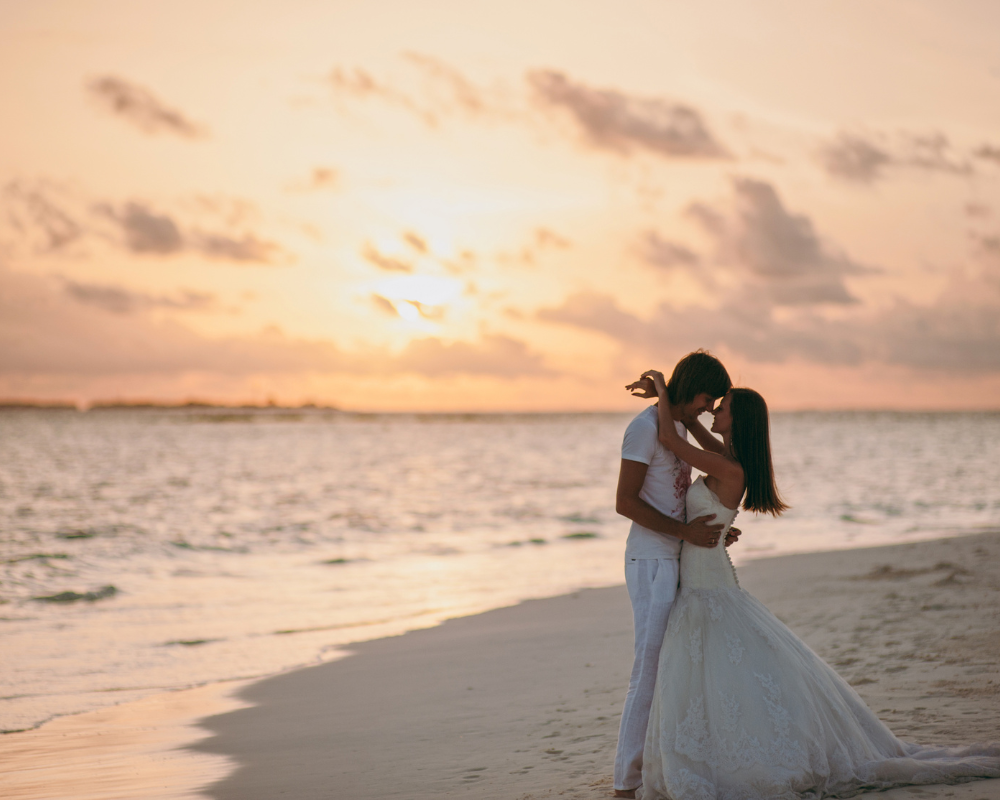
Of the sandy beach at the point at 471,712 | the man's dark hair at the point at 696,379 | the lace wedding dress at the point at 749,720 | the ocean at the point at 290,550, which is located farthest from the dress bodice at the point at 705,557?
the ocean at the point at 290,550

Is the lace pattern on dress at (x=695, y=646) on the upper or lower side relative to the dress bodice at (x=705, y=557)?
lower

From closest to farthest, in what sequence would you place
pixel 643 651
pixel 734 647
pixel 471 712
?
pixel 734 647, pixel 643 651, pixel 471 712

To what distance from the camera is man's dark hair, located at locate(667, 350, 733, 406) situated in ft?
15.2

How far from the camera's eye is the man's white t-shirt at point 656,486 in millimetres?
4586

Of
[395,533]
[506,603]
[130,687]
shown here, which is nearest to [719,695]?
[130,687]

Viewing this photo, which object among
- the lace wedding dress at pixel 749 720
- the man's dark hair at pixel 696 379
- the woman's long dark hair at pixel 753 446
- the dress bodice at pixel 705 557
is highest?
the man's dark hair at pixel 696 379

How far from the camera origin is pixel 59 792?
5.64 m

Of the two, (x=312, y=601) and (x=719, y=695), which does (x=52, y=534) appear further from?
(x=719, y=695)

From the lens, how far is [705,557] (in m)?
4.66

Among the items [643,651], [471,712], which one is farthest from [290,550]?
[643,651]

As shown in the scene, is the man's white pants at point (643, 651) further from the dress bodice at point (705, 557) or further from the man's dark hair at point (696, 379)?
the man's dark hair at point (696, 379)

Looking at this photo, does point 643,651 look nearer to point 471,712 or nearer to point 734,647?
point 734,647

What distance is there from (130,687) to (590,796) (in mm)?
5447

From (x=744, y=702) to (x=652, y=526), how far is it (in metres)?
0.97
